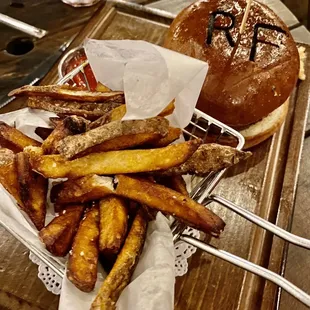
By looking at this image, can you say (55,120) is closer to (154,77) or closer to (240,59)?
(154,77)

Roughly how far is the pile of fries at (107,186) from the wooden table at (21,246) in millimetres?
264

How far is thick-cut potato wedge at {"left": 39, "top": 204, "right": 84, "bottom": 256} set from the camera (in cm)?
109

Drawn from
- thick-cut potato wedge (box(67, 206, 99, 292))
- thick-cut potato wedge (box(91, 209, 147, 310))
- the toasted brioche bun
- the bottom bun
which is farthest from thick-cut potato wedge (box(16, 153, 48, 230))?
the bottom bun

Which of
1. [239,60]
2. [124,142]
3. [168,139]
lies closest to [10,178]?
[124,142]

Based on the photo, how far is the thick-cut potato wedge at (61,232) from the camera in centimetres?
109

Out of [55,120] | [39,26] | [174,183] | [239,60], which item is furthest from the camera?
[39,26]

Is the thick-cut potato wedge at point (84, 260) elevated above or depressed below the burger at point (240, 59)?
below

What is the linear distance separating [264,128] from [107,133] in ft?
2.56

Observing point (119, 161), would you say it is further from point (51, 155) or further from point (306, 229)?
point (306, 229)

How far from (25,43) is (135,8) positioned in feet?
1.72

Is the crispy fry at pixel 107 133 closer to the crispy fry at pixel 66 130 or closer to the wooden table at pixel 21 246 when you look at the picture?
the crispy fry at pixel 66 130

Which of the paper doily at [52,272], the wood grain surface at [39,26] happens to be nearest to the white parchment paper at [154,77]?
the paper doily at [52,272]

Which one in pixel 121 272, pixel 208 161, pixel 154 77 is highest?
pixel 154 77

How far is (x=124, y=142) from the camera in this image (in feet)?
Answer: 3.86
